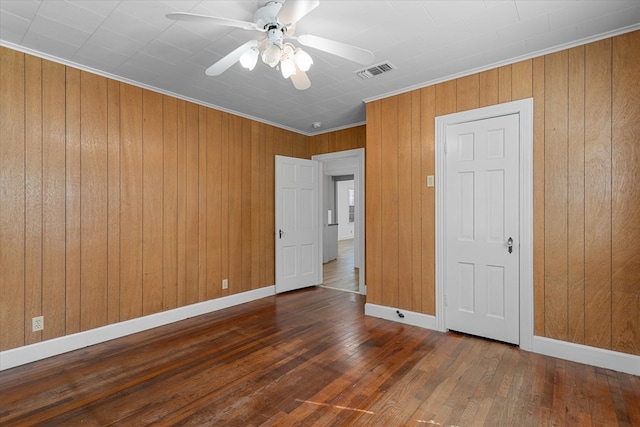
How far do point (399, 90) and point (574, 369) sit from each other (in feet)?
10.3

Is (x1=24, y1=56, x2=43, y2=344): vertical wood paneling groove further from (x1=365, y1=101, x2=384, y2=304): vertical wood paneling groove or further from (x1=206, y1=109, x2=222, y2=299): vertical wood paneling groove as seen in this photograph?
(x1=365, y1=101, x2=384, y2=304): vertical wood paneling groove

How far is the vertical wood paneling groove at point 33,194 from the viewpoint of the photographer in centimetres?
265

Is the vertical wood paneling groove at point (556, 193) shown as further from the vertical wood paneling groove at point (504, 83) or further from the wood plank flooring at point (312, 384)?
the wood plank flooring at point (312, 384)

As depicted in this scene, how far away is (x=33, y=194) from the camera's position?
2.69 meters

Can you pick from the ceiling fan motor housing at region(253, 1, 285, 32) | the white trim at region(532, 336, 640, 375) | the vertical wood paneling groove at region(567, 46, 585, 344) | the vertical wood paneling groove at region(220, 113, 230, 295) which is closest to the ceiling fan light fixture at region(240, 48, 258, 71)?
the ceiling fan motor housing at region(253, 1, 285, 32)

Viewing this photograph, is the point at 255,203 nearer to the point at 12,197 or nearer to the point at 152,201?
the point at 152,201

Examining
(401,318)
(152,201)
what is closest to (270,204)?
(152,201)

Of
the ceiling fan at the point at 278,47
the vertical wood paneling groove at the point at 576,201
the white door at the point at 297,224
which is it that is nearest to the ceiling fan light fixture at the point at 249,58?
the ceiling fan at the point at 278,47

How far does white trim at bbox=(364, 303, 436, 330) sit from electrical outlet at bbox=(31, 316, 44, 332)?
3296 mm

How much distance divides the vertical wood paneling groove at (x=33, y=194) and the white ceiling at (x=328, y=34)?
0.27 metres

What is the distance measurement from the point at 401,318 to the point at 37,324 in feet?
11.8

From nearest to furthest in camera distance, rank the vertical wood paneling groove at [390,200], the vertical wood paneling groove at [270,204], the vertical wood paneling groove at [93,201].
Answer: the vertical wood paneling groove at [93,201] → the vertical wood paneling groove at [390,200] → the vertical wood paneling groove at [270,204]

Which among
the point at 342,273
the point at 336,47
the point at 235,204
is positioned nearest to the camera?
the point at 336,47

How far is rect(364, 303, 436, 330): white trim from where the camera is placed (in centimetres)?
336
